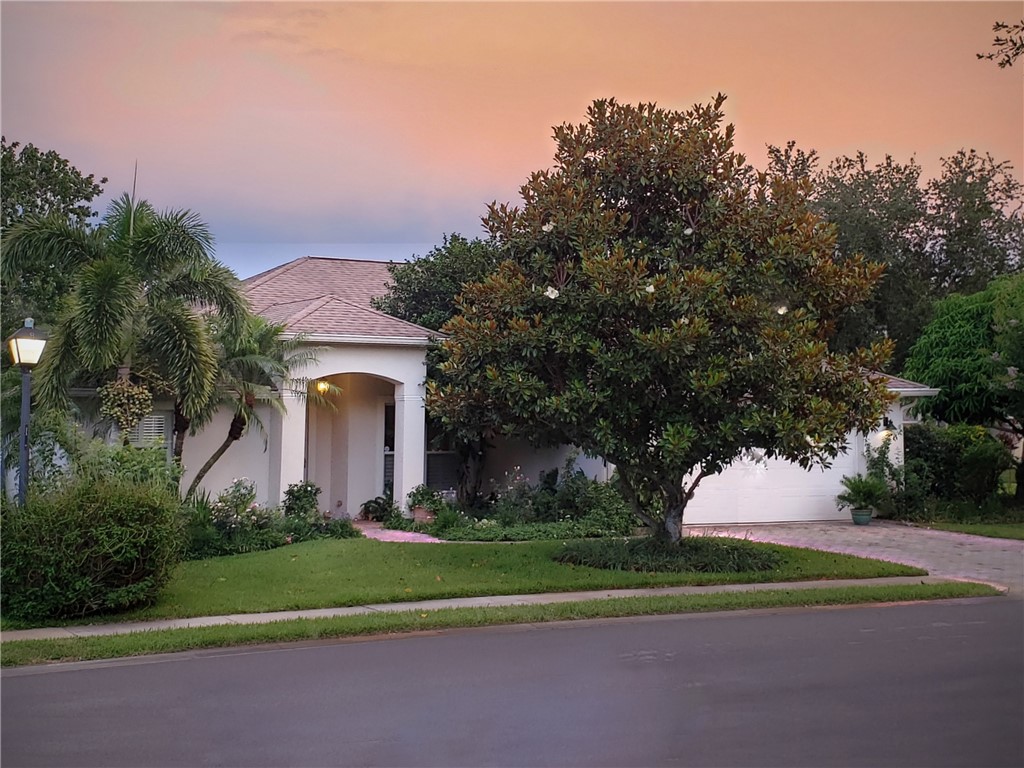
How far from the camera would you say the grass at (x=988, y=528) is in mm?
20172

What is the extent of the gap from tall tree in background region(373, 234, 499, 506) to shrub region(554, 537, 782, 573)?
6206 millimetres

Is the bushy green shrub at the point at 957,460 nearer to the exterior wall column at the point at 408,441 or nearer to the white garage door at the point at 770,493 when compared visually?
the white garage door at the point at 770,493

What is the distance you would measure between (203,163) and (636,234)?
8.52 meters

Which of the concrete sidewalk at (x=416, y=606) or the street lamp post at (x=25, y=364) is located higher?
the street lamp post at (x=25, y=364)

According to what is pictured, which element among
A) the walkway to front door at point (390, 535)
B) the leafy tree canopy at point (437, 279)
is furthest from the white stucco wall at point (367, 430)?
the leafy tree canopy at point (437, 279)

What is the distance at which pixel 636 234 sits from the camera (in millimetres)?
14320

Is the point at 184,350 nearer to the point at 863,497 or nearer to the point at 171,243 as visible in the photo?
the point at 171,243

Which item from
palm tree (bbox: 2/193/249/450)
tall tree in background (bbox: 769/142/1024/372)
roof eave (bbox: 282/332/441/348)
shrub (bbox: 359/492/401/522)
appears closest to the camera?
palm tree (bbox: 2/193/249/450)

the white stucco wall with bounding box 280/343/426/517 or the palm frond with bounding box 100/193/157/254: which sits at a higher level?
the palm frond with bounding box 100/193/157/254

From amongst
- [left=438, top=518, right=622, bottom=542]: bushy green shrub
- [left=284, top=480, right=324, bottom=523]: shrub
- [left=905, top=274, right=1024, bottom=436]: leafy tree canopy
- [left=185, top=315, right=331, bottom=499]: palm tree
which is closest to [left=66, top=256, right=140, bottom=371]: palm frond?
[left=185, top=315, right=331, bottom=499]: palm tree

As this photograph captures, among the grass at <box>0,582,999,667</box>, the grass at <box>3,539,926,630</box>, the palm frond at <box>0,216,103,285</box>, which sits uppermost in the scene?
the palm frond at <box>0,216,103,285</box>

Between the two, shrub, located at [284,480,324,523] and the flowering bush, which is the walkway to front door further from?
the flowering bush

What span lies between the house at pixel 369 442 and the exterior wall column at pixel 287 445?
2cm

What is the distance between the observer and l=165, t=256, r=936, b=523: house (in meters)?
18.9
